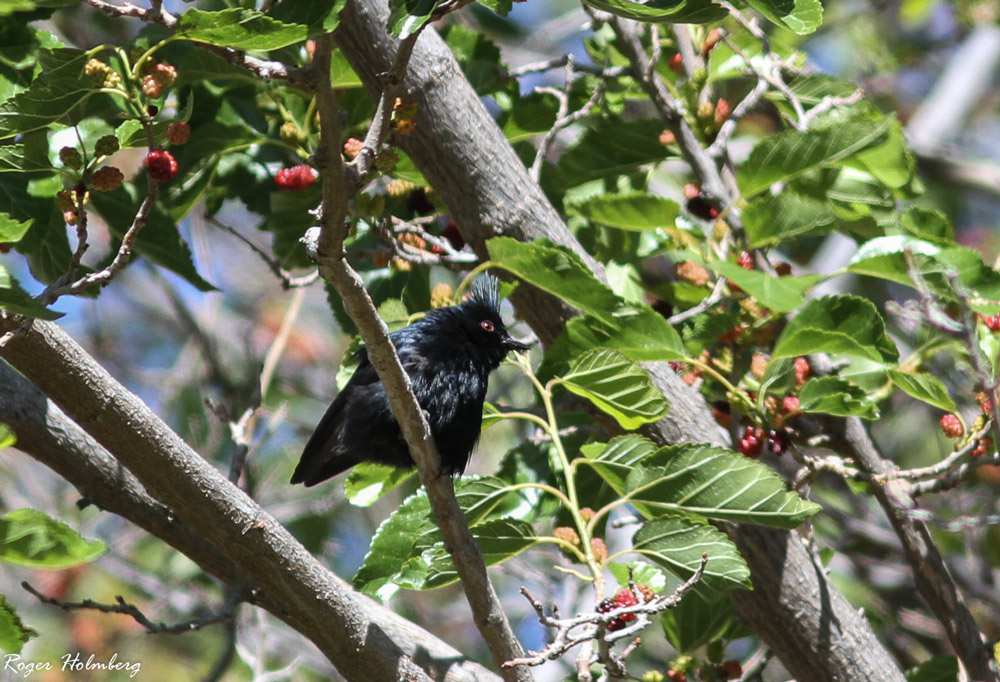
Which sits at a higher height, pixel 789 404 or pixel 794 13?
pixel 794 13

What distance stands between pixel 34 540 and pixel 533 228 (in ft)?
5.35

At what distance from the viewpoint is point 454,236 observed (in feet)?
12.8

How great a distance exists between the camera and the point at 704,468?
2959 millimetres

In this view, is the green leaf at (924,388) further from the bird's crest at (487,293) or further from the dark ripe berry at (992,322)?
the bird's crest at (487,293)

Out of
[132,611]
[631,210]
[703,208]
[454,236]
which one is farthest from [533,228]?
[132,611]

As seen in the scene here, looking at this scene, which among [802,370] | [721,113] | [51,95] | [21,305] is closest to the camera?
[21,305]

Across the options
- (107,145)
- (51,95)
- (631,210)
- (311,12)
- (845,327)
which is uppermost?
(311,12)

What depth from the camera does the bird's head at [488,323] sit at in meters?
3.93

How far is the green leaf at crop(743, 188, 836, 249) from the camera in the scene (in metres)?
3.46

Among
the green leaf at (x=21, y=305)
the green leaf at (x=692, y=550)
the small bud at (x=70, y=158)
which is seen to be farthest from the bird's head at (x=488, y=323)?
the green leaf at (x=21, y=305)

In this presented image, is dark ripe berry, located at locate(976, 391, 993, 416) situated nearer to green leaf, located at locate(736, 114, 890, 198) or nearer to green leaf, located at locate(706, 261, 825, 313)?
green leaf, located at locate(706, 261, 825, 313)

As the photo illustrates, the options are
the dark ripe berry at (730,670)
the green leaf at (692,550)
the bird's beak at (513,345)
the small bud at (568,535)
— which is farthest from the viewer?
the bird's beak at (513,345)

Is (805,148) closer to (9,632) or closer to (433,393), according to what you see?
(433,393)

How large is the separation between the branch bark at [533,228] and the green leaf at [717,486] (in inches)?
15.9
